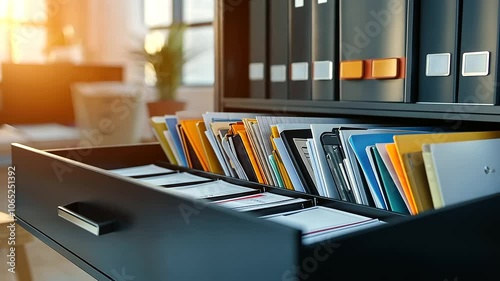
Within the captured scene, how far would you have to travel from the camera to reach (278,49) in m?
1.01

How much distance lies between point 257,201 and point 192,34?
12.2 feet

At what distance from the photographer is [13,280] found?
1312 millimetres

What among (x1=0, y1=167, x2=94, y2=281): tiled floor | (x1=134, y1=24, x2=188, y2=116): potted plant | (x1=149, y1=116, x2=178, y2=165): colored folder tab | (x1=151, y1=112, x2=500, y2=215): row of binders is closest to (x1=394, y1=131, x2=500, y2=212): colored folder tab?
(x1=151, y1=112, x2=500, y2=215): row of binders

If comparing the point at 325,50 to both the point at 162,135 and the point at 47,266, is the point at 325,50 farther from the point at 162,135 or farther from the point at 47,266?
the point at 47,266

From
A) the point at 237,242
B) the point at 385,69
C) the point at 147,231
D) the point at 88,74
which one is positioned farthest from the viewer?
the point at 88,74

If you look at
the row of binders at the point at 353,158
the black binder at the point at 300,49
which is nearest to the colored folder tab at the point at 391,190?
the row of binders at the point at 353,158

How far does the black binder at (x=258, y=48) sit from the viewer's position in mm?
1045

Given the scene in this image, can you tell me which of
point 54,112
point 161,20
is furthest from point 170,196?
point 161,20

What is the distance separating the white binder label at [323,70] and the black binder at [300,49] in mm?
20

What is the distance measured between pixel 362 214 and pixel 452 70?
245 millimetres

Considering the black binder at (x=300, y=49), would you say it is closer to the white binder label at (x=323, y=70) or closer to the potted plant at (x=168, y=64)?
the white binder label at (x=323, y=70)

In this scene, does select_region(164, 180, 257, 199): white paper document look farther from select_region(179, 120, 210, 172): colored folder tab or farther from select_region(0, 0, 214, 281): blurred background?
select_region(0, 0, 214, 281): blurred background

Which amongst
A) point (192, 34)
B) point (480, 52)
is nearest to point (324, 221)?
point (480, 52)

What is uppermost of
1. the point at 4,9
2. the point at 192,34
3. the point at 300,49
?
the point at 4,9
